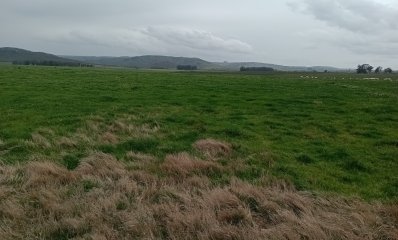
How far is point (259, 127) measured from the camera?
659 inches

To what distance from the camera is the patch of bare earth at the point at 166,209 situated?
7.04 m

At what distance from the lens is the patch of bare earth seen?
7039 mm

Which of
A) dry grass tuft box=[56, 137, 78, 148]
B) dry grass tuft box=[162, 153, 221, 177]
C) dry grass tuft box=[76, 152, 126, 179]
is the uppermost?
dry grass tuft box=[162, 153, 221, 177]

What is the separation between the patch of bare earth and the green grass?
130 centimetres

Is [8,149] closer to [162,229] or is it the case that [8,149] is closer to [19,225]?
[19,225]

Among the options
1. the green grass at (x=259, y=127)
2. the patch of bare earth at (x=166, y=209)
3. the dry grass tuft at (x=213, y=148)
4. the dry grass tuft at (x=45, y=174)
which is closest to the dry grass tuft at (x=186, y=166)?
the patch of bare earth at (x=166, y=209)

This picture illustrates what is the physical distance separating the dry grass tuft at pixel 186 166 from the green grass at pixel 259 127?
2.75ft

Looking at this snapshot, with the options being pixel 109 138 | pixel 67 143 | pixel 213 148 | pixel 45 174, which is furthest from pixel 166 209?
pixel 109 138

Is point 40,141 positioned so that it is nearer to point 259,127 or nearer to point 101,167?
point 101,167

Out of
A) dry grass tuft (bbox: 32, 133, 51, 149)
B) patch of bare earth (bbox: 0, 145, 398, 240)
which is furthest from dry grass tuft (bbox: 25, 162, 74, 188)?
dry grass tuft (bbox: 32, 133, 51, 149)

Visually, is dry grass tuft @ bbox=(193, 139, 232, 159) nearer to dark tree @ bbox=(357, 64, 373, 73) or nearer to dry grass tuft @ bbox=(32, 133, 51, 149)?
dry grass tuft @ bbox=(32, 133, 51, 149)

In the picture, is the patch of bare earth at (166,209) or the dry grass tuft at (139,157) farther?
the dry grass tuft at (139,157)

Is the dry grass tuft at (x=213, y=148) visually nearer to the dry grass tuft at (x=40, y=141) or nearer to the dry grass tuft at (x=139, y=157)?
the dry grass tuft at (x=139, y=157)

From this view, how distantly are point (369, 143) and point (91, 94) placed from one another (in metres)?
18.0
